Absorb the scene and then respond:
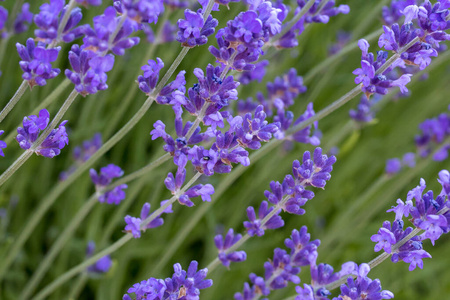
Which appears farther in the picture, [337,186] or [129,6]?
[337,186]

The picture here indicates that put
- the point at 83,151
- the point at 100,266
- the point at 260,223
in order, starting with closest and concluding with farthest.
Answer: the point at 260,223
the point at 100,266
the point at 83,151

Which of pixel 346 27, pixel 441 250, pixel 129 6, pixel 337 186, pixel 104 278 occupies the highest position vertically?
pixel 346 27

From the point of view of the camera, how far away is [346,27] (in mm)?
3014

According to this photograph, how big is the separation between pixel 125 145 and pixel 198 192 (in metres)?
1.27

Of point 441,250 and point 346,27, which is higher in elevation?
point 346,27

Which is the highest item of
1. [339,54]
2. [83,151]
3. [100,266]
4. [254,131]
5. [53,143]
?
[339,54]

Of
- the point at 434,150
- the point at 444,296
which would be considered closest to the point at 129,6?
the point at 434,150

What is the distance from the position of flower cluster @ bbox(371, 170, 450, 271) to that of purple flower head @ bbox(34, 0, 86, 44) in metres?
0.72

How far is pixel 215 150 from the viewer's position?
1.19 metres

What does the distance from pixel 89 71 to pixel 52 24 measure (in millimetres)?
166

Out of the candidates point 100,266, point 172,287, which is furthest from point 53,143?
point 100,266

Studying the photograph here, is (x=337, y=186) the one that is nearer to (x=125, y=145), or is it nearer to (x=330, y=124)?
(x=330, y=124)

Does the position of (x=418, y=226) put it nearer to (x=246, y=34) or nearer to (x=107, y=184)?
(x=246, y=34)

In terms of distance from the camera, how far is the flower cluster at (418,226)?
107 centimetres
